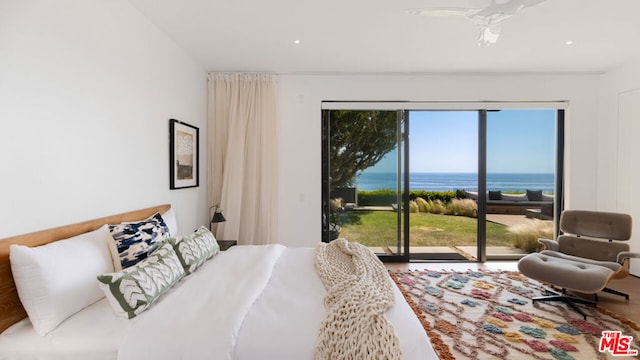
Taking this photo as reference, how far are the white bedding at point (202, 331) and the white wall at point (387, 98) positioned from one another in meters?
2.26

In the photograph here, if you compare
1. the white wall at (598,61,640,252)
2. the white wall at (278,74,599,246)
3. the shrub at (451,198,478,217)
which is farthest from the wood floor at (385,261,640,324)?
the white wall at (278,74,599,246)

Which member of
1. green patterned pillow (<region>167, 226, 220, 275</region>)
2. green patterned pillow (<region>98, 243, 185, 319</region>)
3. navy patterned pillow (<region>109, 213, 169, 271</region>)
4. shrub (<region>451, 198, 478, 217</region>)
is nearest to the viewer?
green patterned pillow (<region>98, 243, 185, 319</region>)

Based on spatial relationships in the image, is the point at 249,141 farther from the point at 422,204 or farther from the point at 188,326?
the point at 188,326

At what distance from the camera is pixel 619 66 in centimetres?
356

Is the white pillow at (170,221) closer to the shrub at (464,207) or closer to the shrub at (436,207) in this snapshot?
the shrub at (436,207)

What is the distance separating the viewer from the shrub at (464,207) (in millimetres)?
4094

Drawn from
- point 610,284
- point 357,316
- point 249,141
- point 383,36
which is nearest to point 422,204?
point 610,284

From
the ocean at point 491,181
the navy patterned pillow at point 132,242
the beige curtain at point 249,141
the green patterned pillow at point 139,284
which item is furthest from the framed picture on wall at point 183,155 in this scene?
the ocean at point 491,181

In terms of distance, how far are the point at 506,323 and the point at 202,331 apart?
2.43 meters

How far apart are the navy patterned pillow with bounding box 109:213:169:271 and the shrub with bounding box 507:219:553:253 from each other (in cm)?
446

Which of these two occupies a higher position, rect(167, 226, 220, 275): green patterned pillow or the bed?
rect(167, 226, 220, 275): green patterned pillow

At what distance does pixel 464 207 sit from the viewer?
13.7 ft

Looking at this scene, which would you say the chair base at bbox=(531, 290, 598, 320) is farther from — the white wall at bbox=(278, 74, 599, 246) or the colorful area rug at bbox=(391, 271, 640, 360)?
the white wall at bbox=(278, 74, 599, 246)

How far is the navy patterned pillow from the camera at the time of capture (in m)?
1.72
